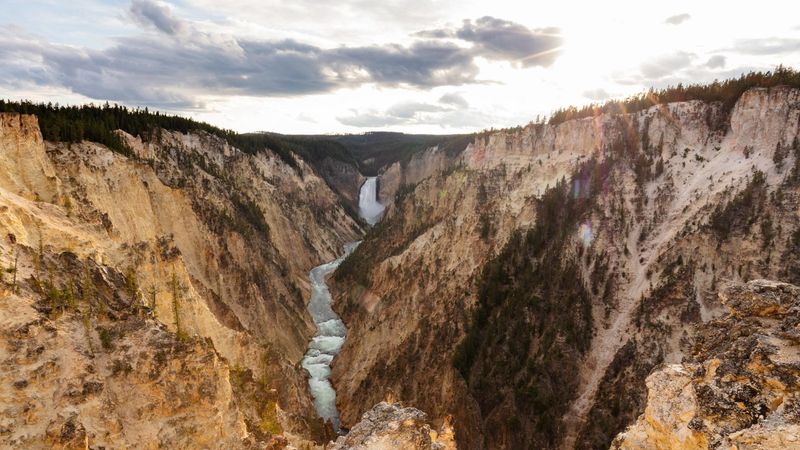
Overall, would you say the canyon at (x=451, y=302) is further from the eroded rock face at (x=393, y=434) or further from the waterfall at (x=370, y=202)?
the waterfall at (x=370, y=202)

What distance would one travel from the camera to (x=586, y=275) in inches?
1238

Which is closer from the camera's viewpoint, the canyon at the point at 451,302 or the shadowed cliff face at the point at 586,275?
the canyon at the point at 451,302

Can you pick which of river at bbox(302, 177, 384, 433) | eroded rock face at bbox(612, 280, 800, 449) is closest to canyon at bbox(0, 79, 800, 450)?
eroded rock face at bbox(612, 280, 800, 449)

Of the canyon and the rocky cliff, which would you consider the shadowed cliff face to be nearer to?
the canyon

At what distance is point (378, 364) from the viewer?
3575 centimetres

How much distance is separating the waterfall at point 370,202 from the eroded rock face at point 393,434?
320ft

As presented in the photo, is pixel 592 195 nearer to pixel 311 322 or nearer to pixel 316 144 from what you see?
pixel 311 322

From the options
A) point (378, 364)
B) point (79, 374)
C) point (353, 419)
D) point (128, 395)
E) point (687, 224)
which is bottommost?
point (353, 419)

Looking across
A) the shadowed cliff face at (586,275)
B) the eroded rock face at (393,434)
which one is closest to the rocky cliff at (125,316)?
the eroded rock face at (393,434)

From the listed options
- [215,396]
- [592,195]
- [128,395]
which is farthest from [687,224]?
[128,395]

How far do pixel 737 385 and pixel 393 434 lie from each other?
6593 millimetres

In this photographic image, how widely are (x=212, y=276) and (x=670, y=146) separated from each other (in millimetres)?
33404

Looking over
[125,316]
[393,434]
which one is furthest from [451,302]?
[393,434]

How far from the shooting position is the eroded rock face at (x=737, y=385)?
6410 millimetres
